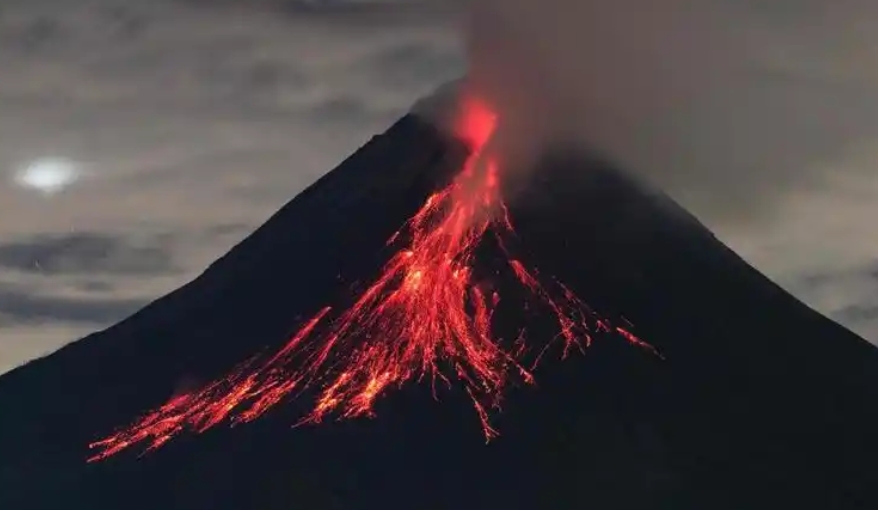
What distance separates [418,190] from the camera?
128 m

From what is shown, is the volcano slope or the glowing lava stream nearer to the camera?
the volcano slope

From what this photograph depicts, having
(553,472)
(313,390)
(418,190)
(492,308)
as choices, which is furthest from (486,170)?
(553,472)

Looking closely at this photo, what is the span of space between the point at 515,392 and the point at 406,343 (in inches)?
361

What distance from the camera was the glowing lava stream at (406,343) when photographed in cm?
11244

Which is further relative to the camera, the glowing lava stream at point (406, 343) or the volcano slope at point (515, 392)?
the glowing lava stream at point (406, 343)

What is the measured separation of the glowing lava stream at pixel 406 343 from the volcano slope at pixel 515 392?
137 cm

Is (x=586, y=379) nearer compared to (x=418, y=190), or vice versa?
(x=586, y=379)

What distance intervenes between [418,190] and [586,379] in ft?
74.9

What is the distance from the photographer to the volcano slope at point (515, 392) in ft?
340

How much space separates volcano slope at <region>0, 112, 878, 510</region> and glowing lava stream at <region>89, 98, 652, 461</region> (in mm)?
1374

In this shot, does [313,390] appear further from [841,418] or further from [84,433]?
[841,418]

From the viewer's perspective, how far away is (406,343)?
11650 cm

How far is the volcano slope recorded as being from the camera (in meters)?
104

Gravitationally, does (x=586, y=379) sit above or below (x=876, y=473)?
above
